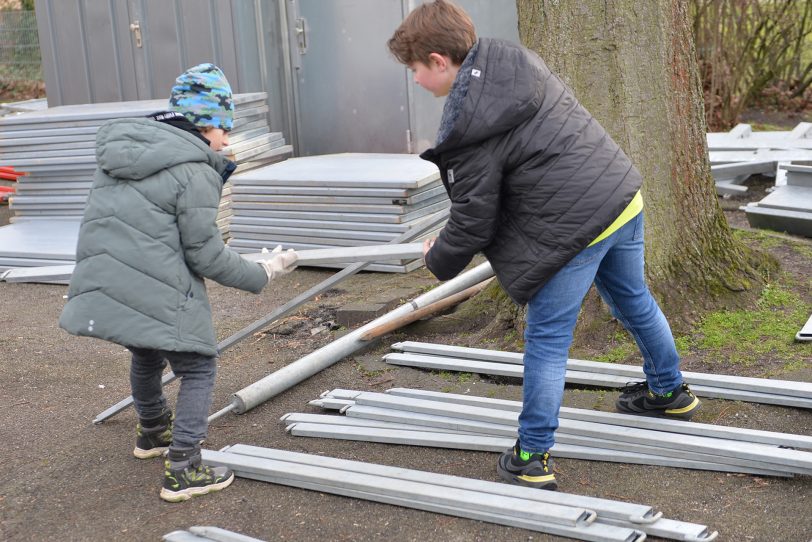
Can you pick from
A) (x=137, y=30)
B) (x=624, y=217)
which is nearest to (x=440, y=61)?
(x=624, y=217)

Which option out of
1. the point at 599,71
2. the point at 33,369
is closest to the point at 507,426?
the point at 599,71

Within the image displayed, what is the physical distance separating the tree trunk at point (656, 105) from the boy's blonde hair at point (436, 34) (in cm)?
167

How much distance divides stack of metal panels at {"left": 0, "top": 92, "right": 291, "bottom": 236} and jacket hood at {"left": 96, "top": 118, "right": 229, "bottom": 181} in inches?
171

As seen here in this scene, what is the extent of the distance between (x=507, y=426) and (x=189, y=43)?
6.50 meters

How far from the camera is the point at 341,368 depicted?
5102mm

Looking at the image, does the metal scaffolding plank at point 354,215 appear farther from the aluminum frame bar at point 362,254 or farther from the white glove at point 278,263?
the white glove at point 278,263

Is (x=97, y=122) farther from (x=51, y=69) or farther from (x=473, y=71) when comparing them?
(x=473, y=71)

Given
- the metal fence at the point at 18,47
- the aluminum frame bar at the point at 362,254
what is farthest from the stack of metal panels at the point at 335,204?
the metal fence at the point at 18,47

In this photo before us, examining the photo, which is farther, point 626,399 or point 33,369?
point 33,369

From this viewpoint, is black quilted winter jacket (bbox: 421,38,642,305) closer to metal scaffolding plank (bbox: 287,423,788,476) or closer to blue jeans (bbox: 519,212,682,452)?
blue jeans (bbox: 519,212,682,452)

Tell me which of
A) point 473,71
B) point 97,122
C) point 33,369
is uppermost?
point 473,71

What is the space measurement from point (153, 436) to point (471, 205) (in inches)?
72.8

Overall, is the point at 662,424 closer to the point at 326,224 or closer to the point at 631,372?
the point at 631,372

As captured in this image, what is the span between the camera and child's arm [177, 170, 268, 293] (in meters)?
3.50
